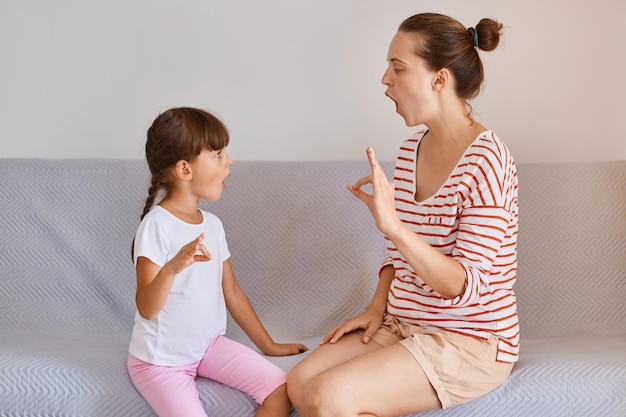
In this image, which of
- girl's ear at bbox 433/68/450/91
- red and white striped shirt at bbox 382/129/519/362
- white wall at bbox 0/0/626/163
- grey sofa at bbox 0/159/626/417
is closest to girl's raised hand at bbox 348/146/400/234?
red and white striped shirt at bbox 382/129/519/362

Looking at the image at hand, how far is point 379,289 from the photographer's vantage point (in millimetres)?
1771

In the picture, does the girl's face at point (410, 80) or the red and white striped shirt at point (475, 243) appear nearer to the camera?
the red and white striped shirt at point (475, 243)

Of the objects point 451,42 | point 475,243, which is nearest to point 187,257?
point 475,243

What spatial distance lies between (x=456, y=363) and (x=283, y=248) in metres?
0.71

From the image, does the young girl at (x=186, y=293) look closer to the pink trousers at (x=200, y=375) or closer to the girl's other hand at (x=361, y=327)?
the pink trousers at (x=200, y=375)

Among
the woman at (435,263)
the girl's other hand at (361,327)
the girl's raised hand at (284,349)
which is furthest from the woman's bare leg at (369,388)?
the girl's raised hand at (284,349)

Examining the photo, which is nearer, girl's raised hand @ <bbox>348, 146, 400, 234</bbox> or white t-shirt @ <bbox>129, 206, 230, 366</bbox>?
girl's raised hand @ <bbox>348, 146, 400, 234</bbox>

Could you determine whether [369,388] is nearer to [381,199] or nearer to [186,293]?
[381,199]

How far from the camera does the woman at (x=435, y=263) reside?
57.6 inches

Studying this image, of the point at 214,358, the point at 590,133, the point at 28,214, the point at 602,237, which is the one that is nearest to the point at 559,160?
the point at 590,133

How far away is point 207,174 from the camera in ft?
5.72

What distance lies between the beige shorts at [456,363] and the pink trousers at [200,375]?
0.95 ft

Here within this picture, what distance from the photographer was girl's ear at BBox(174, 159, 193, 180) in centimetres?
173

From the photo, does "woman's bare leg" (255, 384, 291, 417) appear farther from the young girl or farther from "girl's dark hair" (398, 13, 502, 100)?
"girl's dark hair" (398, 13, 502, 100)
